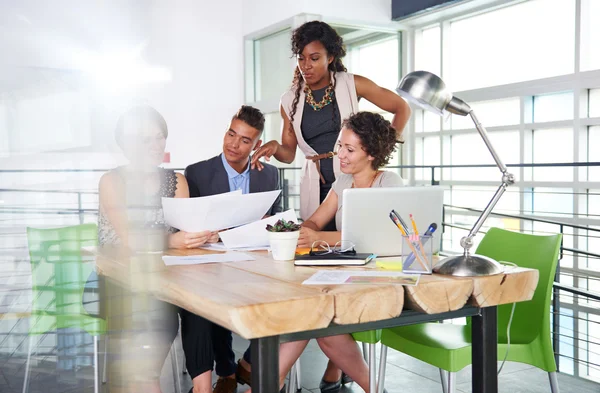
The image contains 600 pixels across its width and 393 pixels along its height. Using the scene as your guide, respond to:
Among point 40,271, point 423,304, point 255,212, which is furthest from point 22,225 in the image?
point 255,212

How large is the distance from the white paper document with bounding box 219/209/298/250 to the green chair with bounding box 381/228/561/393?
0.44 meters

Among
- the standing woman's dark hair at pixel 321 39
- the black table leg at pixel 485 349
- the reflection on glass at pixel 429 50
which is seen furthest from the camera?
the reflection on glass at pixel 429 50

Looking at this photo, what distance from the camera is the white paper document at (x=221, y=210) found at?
1.48m

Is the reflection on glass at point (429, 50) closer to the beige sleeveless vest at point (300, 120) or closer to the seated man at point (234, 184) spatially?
the beige sleeveless vest at point (300, 120)

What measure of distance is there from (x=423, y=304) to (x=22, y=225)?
752mm

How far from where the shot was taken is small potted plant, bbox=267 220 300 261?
1443 millimetres

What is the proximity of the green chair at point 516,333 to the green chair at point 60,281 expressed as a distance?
1.05m

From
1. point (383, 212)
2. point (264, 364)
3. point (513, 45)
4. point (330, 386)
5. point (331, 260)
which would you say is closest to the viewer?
point (264, 364)

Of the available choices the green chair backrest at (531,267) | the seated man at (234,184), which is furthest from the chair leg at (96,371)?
the seated man at (234,184)

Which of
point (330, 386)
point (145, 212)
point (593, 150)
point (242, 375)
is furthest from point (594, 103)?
point (145, 212)

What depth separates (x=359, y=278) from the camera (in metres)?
1.16

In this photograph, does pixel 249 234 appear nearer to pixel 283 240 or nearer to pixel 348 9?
pixel 283 240

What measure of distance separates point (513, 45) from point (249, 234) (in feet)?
14.2

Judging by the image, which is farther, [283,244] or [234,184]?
[234,184]
